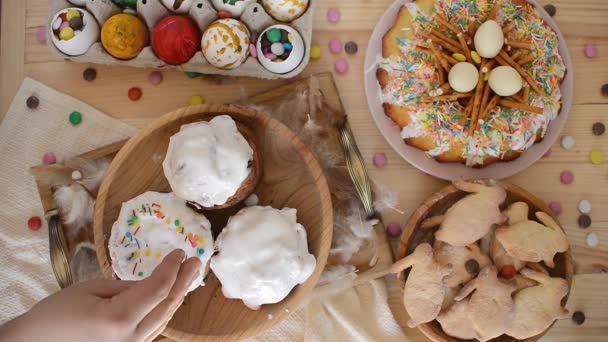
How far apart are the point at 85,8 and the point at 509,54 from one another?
0.77 metres

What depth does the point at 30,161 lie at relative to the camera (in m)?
1.10

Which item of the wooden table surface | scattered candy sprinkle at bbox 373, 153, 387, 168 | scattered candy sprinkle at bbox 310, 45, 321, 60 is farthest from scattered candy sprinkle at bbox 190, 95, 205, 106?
scattered candy sprinkle at bbox 373, 153, 387, 168

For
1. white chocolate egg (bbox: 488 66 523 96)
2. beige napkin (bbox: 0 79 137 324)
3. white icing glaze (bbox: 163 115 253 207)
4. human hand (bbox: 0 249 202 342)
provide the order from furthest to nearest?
beige napkin (bbox: 0 79 137 324)
white chocolate egg (bbox: 488 66 523 96)
white icing glaze (bbox: 163 115 253 207)
human hand (bbox: 0 249 202 342)

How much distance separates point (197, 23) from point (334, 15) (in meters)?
0.27

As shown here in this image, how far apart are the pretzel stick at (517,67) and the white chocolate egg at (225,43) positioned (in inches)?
17.5

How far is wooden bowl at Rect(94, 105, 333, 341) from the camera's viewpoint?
2.99 ft

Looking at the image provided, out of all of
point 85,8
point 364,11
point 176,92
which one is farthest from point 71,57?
point 364,11

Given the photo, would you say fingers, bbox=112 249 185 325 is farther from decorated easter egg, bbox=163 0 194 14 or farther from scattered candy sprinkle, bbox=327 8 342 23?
scattered candy sprinkle, bbox=327 8 342 23

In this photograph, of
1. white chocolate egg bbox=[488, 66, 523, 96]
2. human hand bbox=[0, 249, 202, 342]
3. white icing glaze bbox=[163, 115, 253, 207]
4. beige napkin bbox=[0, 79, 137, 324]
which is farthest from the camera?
beige napkin bbox=[0, 79, 137, 324]

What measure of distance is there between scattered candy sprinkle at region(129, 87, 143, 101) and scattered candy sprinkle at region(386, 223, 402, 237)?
1.78ft

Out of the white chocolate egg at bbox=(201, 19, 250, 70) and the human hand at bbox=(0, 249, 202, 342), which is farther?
the white chocolate egg at bbox=(201, 19, 250, 70)

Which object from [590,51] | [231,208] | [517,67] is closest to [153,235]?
[231,208]

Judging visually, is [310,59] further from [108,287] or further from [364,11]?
[108,287]

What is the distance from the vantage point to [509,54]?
1006 mm
